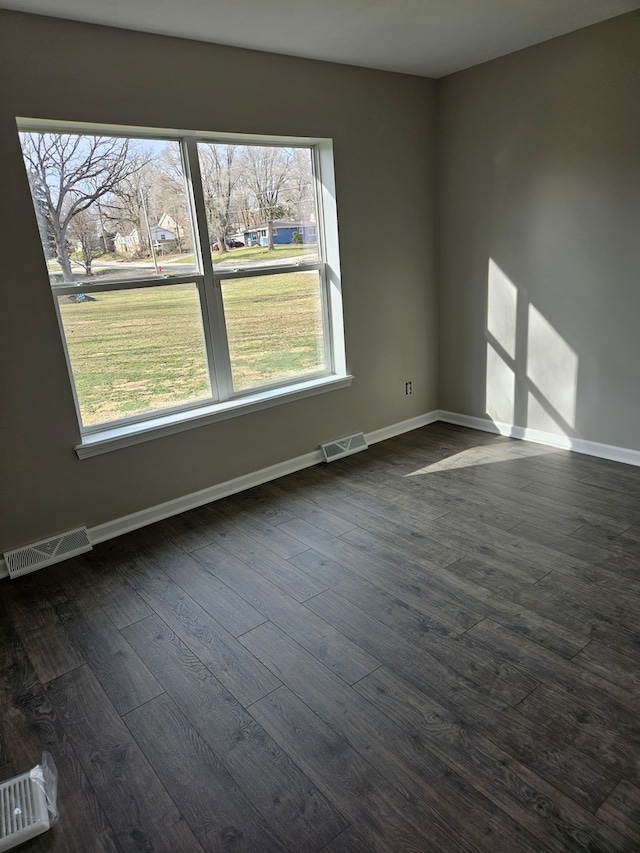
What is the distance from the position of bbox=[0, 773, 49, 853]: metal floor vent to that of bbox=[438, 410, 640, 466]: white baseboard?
3606 millimetres

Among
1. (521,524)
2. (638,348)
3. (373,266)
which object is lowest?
(521,524)

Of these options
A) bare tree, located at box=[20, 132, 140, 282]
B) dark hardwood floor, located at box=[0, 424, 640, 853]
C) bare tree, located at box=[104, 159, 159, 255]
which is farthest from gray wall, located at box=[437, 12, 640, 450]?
bare tree, located at box=[20, 132, 140, 282]

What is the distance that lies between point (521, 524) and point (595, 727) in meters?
1.35

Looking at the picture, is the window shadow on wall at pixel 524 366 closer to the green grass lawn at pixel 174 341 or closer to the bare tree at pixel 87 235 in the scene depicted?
the green grass lawn at pixel 174 341

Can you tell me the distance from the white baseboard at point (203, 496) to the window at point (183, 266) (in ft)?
1.61

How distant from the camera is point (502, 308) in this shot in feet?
13.6

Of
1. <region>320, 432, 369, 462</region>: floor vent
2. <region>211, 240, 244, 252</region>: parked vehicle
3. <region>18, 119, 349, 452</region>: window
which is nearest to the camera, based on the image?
<region>18, 119, 349, 452</region>: window

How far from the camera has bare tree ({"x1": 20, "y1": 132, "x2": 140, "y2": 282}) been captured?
9.02ft

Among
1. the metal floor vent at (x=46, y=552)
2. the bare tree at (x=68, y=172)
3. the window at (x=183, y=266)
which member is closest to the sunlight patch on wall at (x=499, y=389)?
the window at (x=183, y=266)

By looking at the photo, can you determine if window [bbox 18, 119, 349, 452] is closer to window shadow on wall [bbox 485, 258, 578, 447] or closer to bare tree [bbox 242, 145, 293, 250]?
bare tree [bbox 242, 145, 293, 250]

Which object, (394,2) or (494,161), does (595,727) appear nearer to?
(394,2)

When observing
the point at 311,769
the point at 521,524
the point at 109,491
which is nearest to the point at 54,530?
the point at 109,491

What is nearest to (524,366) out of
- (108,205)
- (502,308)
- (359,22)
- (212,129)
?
(502,308)

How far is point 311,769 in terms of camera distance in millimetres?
1664
